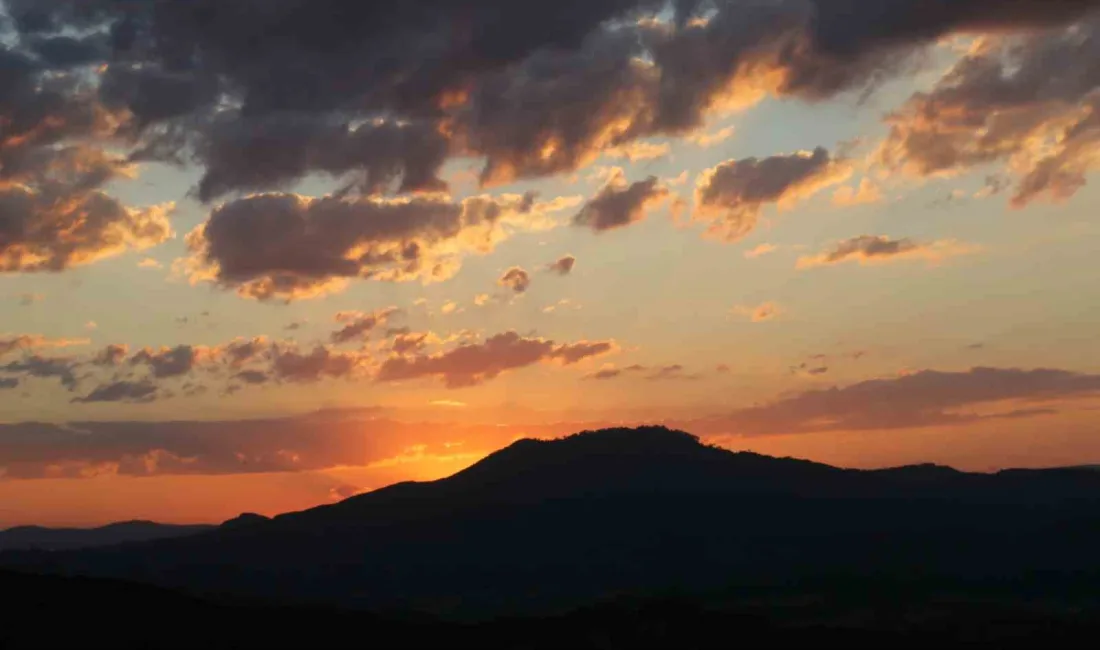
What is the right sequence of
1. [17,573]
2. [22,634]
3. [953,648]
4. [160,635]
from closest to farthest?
[22,634]
[160,635]
[17,573]
[953,648]

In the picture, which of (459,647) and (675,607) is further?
(675,607)

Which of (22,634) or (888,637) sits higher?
(22,634)

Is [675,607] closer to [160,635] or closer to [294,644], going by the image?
[294,644]

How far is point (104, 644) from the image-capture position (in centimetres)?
14600

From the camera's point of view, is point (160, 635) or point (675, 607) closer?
point (160, 635)

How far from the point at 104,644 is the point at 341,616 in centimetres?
4204

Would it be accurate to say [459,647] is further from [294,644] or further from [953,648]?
[953,648]

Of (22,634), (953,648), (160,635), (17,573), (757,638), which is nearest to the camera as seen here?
(22,634)

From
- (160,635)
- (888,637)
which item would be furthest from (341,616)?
(888,637)

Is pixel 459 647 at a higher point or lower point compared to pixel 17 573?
lower

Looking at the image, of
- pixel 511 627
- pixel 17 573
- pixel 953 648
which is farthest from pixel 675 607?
pixel 17 573

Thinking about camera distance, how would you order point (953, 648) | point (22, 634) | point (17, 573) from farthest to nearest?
point (953, 648) → point (17, 573) → point (22, 634)

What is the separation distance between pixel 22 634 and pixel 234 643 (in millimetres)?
26606

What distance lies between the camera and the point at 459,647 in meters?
166
